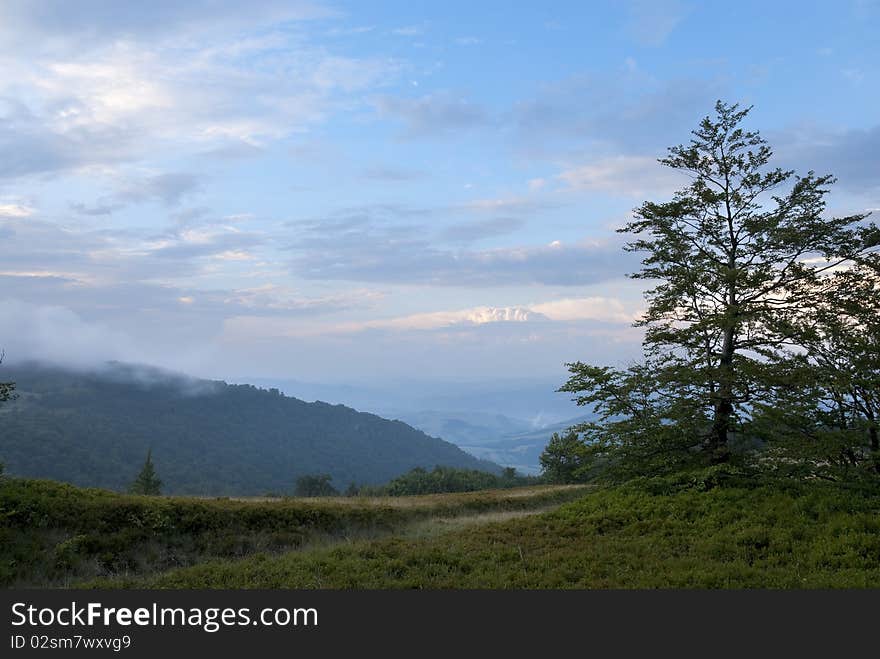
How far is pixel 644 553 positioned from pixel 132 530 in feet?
52.3

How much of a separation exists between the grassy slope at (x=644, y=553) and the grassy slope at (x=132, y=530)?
165 inches

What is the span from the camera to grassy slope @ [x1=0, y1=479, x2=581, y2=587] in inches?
610

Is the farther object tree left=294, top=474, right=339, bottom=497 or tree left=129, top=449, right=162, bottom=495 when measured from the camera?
tree left=294, top=474, right=339, bottom=497

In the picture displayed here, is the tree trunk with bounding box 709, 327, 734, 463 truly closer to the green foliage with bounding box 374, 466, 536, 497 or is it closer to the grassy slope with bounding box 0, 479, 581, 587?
the grassy slope with bounding box 0, 479, 581, 587

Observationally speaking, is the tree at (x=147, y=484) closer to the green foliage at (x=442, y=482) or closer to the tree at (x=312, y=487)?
the green foliage at (x=442, y=482)

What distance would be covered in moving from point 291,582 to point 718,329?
1626 cm

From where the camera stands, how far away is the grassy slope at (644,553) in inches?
450

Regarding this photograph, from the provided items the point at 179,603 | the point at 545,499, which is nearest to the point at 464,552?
the point at 179,603

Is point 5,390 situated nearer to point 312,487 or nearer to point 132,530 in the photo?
point 132,530

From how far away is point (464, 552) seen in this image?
569 inches

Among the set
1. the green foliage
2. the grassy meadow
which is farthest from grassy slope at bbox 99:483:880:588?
the green foliage

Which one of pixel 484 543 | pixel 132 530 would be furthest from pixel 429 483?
pixel 484 543

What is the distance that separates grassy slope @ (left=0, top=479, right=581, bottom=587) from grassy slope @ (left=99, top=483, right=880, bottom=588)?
4.20 m

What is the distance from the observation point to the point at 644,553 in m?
13.4
